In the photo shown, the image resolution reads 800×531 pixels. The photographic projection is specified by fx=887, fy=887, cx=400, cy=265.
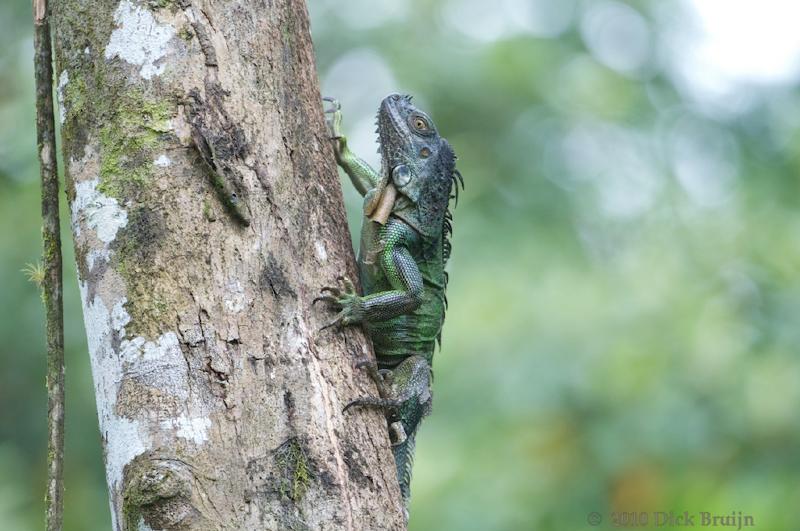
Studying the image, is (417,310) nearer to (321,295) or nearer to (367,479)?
(321,295)

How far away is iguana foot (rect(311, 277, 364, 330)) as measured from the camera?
3.43 meters

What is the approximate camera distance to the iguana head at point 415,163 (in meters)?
5.12

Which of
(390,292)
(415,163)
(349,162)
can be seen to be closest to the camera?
(390,292)

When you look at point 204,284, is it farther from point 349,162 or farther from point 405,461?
point 349,162

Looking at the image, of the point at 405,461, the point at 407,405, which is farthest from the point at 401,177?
the point at 405,461

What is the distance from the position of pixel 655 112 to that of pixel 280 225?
8377mm

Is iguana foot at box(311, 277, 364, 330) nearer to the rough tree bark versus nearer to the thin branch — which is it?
the rough tree bark

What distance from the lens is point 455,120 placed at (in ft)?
35.0

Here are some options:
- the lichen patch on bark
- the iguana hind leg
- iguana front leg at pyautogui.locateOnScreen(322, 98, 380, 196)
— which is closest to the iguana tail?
the iguana hind leg

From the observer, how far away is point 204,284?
10.0 feet

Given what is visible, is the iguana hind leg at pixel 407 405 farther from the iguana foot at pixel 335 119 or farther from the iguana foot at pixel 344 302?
the iguana foot at pixel 335 119

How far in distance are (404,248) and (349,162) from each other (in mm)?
752

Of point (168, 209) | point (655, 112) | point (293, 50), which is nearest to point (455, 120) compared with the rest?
point (655, 112)

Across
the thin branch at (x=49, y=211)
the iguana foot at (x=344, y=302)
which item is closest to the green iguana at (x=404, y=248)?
the iguana foot at (x=344, y=302)
